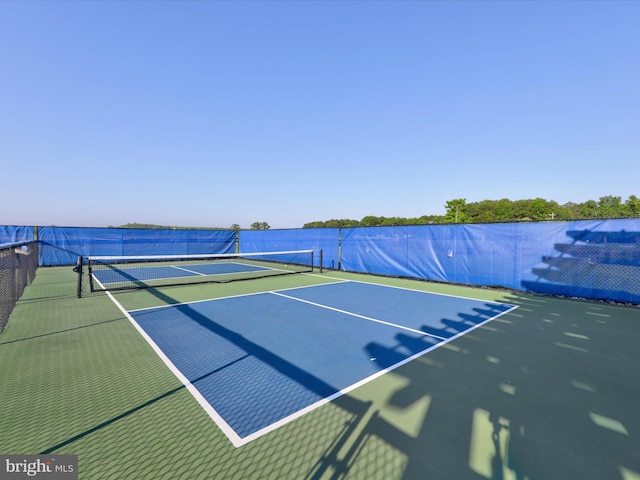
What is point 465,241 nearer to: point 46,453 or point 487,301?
point 487,301

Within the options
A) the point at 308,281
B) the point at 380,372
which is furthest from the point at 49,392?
the point at 308,281

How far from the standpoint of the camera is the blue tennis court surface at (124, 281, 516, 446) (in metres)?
3.12

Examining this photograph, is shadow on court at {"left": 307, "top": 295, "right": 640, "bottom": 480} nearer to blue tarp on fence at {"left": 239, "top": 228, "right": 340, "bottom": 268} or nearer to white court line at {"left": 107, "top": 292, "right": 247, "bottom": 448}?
white court line at {"left": 107, "top": 292, "right": 247, "bottom": 448}

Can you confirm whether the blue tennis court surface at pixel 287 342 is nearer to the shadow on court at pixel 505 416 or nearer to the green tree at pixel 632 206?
the shadow on court at pixel 505 416

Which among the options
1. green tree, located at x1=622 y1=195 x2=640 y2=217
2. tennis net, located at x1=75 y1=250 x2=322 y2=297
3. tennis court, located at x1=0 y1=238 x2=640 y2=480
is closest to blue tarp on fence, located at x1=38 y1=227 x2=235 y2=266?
tennis net, located at x1=75 y1=250 x2=322 y2=297

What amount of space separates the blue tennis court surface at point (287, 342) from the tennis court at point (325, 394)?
0.03 metres

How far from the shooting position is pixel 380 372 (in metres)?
3.72

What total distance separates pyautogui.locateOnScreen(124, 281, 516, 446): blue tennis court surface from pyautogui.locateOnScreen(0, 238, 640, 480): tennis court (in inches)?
1.2

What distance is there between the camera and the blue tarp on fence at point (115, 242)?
16.0 m

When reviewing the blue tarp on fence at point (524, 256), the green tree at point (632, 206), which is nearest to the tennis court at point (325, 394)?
the blue tarp on fence at point (524, 256)

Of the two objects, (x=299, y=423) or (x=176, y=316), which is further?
(x=176, y=316)

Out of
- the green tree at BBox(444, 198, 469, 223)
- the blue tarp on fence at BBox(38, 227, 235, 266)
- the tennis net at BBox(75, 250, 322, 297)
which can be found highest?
the green tree at BBox(444, 198, 469, 223)

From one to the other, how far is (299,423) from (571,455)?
7.48 ft

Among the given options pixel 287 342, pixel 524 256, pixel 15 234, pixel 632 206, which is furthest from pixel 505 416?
pixel 632 206
